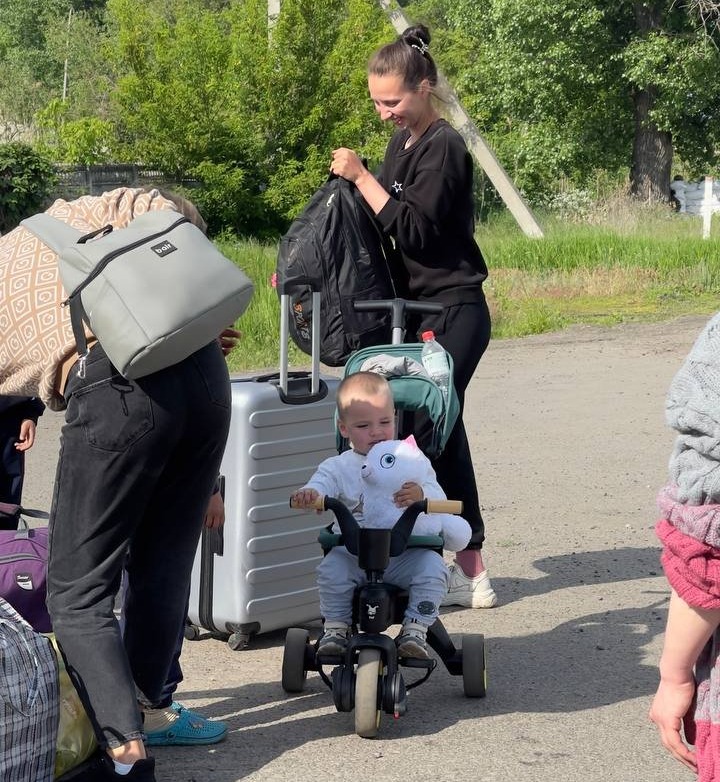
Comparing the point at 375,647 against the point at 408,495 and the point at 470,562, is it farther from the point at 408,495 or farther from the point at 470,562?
the point at 470,562

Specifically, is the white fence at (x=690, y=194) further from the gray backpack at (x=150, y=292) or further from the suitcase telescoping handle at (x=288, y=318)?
the gray backpack at (x=150, y=292)

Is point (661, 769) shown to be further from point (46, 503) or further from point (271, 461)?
point (46, 503)

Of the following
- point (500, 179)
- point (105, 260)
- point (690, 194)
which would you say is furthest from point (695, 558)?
point (690, 194)

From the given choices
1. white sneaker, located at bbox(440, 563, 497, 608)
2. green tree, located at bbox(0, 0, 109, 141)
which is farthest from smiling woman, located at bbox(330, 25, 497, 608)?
green tree, located at bbox(0, 0, 109, 141)

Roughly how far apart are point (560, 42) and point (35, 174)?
18.8 m

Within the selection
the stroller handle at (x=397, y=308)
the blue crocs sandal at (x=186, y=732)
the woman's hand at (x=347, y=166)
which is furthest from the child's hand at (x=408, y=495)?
the woman's hand at (x=347, y=166)

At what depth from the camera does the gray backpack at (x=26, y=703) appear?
10.8 feet

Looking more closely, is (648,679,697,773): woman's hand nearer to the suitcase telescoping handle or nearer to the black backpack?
the suitcase telescoping handle

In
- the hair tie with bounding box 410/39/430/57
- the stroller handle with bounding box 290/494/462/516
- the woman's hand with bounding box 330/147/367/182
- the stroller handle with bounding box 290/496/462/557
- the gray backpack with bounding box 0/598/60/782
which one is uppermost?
the hair tie with bounding box 410/39/430/57

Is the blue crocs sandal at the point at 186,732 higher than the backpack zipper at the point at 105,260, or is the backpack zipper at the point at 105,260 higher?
the backpack zipper at the point at 105,260

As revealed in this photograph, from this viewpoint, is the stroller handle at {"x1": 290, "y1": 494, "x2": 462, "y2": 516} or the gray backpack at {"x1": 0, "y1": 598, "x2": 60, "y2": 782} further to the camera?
the stroller handle at {"x1": 290, "y1": 494, "x2": 462, "y2": 516}

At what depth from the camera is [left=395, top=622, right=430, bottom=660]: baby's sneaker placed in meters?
4.09

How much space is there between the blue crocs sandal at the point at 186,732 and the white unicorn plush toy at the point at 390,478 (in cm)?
77

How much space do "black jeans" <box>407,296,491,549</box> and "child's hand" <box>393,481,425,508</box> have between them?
892 millimetres
